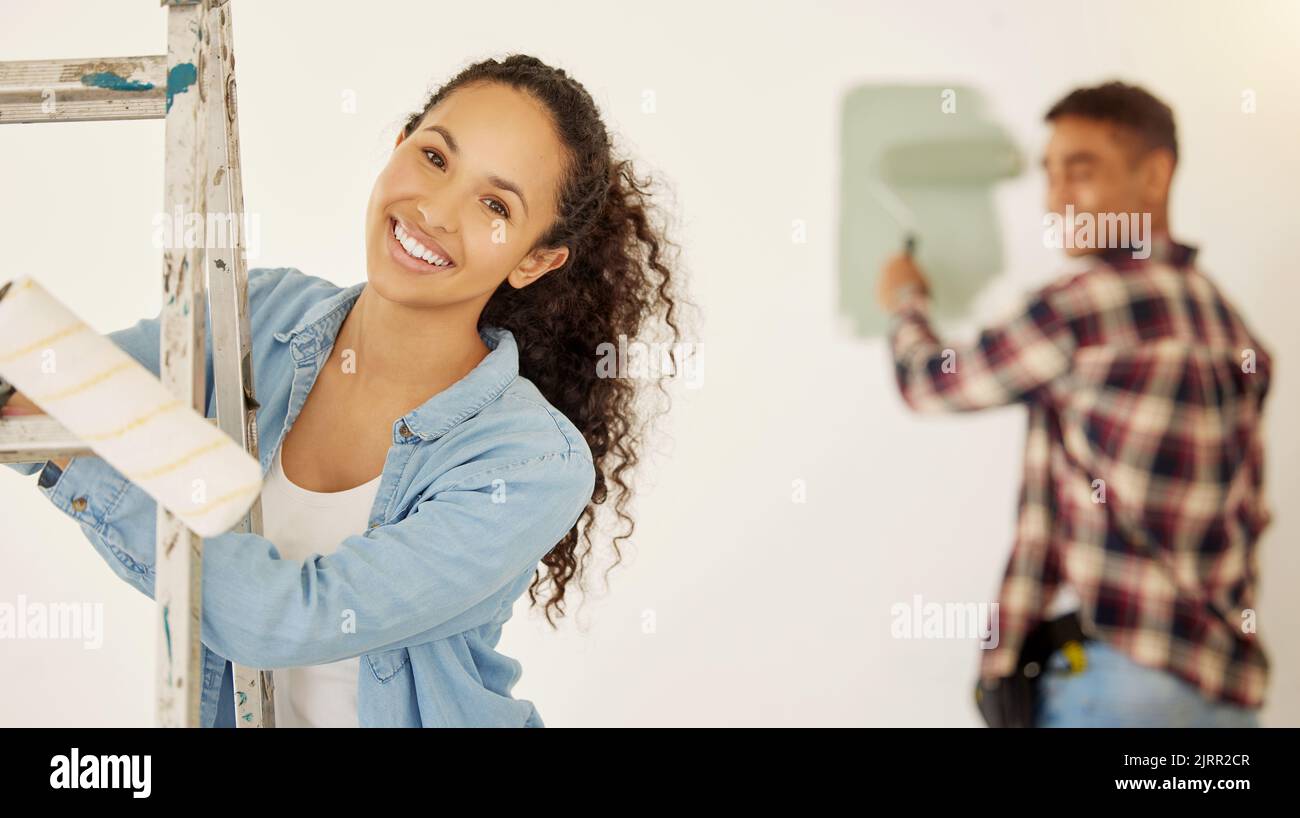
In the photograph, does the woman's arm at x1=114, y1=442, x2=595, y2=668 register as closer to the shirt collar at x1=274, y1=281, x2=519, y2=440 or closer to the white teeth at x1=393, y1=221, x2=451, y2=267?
the shirt collar at x1=274, y1=281, x2=519, y2=440

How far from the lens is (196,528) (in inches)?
36.4

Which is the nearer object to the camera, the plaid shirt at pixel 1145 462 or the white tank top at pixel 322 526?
the white tank top at pixel 322 526

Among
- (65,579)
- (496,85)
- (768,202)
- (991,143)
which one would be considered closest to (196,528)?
(496,85)

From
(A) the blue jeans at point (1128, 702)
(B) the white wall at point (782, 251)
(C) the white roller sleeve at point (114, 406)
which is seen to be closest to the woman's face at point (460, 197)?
(C) the white roller sleeve at point (114, 406)

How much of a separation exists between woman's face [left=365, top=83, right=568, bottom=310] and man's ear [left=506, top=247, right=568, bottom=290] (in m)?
0.06

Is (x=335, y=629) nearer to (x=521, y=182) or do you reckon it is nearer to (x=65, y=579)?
(x=521, y=182)

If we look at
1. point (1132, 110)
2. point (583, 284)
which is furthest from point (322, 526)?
point (1132, 110)

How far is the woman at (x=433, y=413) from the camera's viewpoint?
1.22 meters

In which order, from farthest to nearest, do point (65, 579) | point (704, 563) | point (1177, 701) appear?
point (704, 563) < point (65, 579) < point (1177, 701)

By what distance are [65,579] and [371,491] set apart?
173cm

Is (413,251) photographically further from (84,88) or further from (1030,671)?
(1030,671)

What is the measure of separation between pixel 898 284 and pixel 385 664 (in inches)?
84.7

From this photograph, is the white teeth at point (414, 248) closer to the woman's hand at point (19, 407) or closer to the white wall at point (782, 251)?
the woman's hand at point (19, 407)

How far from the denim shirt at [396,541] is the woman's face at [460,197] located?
0.11m
